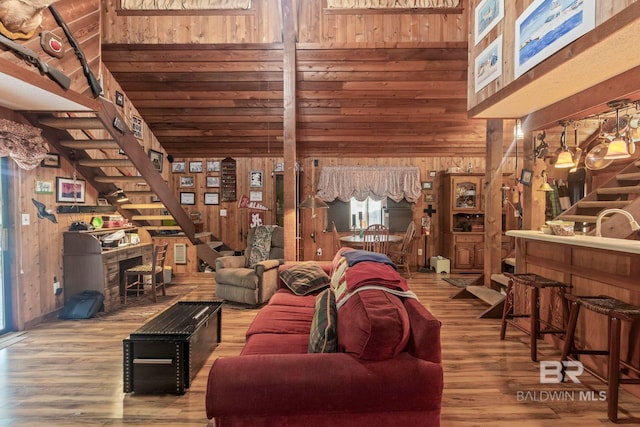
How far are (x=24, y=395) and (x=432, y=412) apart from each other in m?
2.61

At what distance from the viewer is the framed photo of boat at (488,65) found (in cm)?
280

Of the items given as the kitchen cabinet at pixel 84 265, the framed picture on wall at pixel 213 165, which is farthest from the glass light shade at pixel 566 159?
the framed picture on wall at pixel 213 165

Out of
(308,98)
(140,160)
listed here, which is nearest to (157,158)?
(140,160)

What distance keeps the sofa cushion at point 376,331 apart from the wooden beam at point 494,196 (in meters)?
3.43

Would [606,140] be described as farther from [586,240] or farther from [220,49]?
[220,49]

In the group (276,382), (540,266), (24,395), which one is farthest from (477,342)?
(24,395)

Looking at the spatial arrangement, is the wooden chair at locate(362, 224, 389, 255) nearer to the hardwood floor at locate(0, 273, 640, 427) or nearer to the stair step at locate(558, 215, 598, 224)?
the hardwood floor at locate(0, 273, 640, 427)

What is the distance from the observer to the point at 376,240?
5316mm

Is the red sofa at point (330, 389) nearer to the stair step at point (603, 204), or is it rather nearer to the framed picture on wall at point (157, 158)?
the stair step at point (603, 204)

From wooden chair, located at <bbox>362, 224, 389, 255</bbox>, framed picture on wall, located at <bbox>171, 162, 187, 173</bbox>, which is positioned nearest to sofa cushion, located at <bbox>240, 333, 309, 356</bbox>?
wooden chair, located at <bbox>362, 224, 389, 255</bbox>

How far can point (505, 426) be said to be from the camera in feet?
6.25

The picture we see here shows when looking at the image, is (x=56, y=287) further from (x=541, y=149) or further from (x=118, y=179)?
(x=541, y=149)

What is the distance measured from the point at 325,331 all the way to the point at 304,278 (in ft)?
5.38

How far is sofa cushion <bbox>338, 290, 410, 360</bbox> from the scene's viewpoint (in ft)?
4.55
